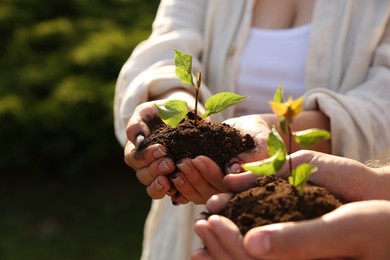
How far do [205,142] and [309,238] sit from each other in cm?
50

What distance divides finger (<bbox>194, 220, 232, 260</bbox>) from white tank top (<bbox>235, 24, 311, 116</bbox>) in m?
0.90

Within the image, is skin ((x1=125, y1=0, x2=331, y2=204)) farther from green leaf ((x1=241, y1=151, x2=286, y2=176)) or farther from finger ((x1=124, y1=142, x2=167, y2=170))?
green leaf ((x1=241, y1=151, x2=286, y2=176))

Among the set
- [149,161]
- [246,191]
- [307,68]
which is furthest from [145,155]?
[307,68]

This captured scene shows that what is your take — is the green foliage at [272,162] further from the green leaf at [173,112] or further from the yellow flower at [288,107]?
the green leaf at [173,112]

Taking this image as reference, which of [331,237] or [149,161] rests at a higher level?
[331,237]

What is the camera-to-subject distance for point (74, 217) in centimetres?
482

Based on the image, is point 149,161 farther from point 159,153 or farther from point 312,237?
point 312,237

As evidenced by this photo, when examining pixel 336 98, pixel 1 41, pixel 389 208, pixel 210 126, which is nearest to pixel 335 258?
pixel 389 208

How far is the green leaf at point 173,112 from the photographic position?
66.8 inches

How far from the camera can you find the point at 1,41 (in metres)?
5.73

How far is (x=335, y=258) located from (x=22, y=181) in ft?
13.8

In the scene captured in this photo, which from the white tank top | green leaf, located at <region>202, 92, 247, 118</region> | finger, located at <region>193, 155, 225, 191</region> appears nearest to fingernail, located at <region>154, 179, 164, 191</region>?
finger, located at <region>193, 155, 225, 191</region>

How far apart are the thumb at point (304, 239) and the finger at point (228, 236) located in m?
0.03

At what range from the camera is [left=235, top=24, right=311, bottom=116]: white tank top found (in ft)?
7.20
